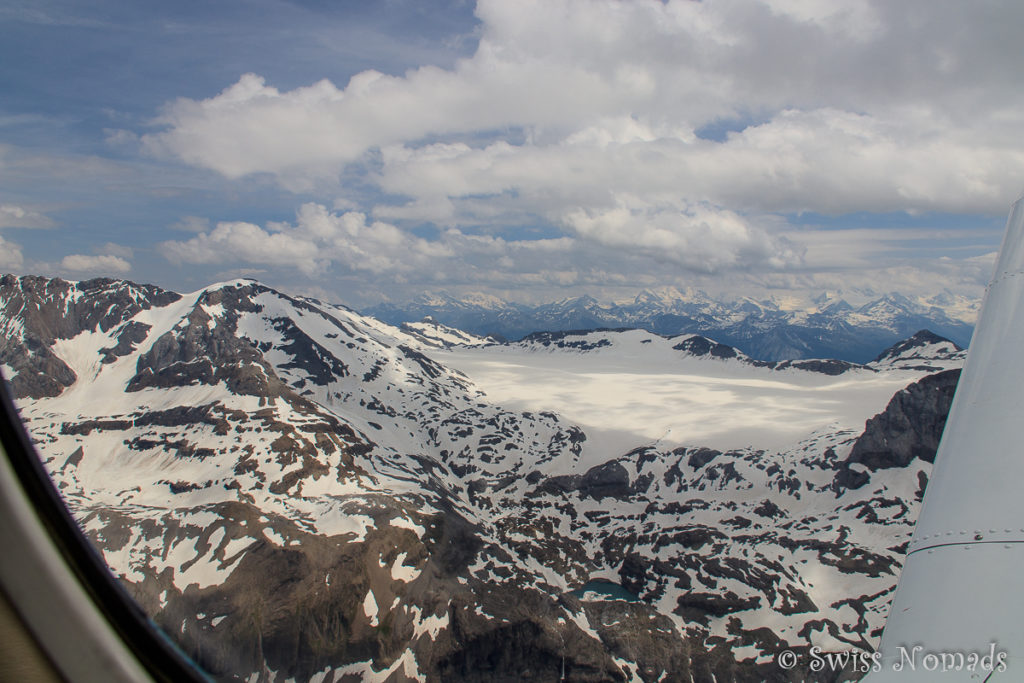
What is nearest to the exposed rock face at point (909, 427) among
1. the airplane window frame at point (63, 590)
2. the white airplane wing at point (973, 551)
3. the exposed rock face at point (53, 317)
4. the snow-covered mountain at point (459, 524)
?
the snow-covered mountain at point (459, 524)

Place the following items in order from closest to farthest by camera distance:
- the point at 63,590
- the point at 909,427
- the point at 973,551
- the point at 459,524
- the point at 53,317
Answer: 1. the point at 63,590
2. the point at 973,551
3. the point at 459,524
4. the point at 909,427
5. the point at 53,317

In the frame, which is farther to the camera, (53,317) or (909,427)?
(53,317)

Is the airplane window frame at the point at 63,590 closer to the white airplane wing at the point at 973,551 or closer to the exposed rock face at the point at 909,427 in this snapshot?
the white airplane wing at the point at 973,551

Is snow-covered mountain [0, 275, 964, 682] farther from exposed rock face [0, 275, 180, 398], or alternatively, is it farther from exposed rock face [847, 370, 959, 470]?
exposed rock face [0, 275, 180, 398]

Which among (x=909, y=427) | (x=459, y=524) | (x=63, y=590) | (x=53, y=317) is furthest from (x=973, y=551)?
(x=53, y=317)

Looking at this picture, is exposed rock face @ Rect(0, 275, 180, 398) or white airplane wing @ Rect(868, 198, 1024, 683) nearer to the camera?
white airplane wing @ Rect(868, 198, 1024, 683)

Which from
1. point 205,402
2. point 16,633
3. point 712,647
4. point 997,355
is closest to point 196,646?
point 16,633

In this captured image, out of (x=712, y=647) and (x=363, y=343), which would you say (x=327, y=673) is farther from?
(x=363, y=343)

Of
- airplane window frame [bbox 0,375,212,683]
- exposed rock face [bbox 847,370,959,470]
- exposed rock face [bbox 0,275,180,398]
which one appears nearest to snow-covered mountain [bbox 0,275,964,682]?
exposed rock face [bbox 847,370,959,470]

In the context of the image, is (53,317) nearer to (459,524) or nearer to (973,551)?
(459,524)
